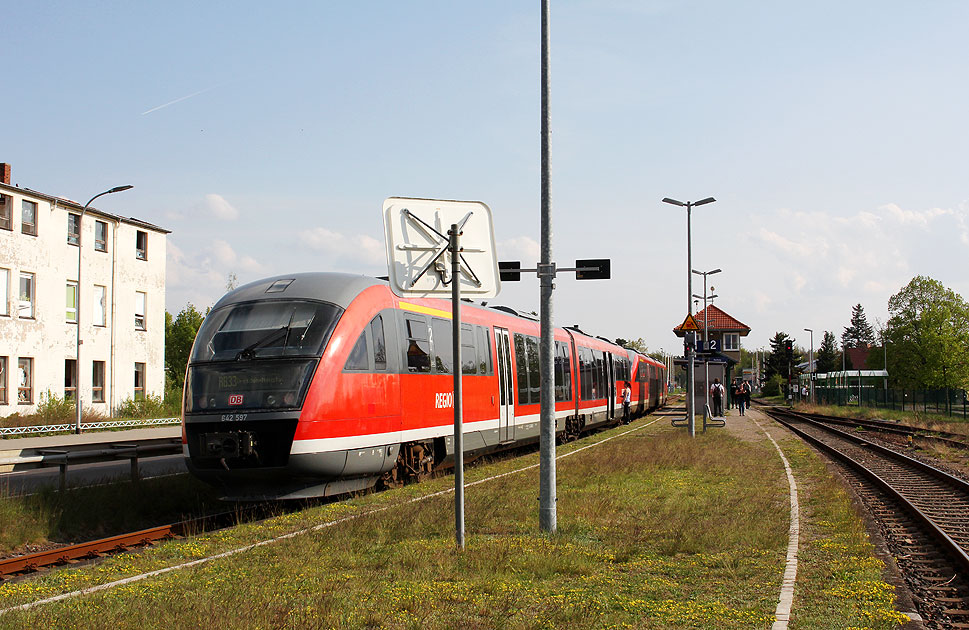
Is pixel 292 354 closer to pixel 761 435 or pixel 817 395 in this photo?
pixel 761 435

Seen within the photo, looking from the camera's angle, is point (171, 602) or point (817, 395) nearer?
point (171, 602)

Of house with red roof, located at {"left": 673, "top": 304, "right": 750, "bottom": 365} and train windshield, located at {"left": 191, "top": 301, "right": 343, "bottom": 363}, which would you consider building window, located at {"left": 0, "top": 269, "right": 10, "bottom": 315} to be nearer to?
train windshield, located at {"left": 191, "top": 301, "right": 343, "bottom": 363}

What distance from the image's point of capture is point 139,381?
141 feet

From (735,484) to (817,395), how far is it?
237 feet

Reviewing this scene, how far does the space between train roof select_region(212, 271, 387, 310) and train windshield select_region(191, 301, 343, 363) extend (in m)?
0.15

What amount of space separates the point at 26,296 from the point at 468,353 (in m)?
25.9

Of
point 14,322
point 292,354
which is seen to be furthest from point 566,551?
point 14,322

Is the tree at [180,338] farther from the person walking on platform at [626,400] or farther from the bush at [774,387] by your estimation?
the bush at [774,387]

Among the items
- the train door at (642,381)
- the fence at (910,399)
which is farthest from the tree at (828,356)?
the train door at (642,381)

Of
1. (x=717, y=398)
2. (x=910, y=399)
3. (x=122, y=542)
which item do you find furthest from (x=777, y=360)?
(x=122, y=542)

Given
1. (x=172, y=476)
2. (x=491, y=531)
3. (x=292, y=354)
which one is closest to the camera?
(x=491, y=531)

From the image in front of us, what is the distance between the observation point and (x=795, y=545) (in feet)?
31.0

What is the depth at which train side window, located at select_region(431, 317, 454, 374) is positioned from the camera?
616 inches

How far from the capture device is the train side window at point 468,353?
16828 millimetres
